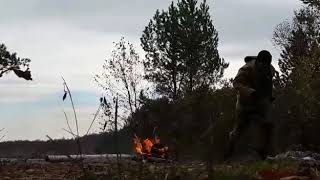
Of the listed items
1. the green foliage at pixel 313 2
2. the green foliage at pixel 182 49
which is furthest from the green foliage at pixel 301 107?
the green foliage at pixel 182 49

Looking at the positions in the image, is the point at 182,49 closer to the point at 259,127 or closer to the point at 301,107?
the point at 301,107

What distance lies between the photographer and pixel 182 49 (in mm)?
46938

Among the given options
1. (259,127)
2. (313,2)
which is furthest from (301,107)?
(259,127)

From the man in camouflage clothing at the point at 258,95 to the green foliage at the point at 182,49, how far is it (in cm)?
3351

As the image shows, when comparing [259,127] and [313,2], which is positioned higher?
[313,2]

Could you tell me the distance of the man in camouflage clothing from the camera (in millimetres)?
11383

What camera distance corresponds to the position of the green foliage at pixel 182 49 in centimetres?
4644

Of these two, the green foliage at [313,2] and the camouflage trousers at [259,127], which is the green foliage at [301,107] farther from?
the camouflage trousers at [259,127]

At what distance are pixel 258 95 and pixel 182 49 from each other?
3558 centimetres

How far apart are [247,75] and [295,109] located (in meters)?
17.4

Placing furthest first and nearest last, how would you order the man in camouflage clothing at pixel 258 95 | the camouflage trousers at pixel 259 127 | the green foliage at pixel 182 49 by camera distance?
the green foliage at pixel 182 49 → the camouflage trousers at pixel 259 127 → the man in camouflage clothing at pixel 258 95

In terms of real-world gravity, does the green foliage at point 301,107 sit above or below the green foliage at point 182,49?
below

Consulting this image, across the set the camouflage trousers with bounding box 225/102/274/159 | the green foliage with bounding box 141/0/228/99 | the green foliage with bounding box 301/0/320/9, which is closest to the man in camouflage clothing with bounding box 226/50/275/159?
the camouflage trousers with bounding box 225/102/274/159

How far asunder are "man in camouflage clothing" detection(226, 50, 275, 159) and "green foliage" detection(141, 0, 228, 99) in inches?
1319
